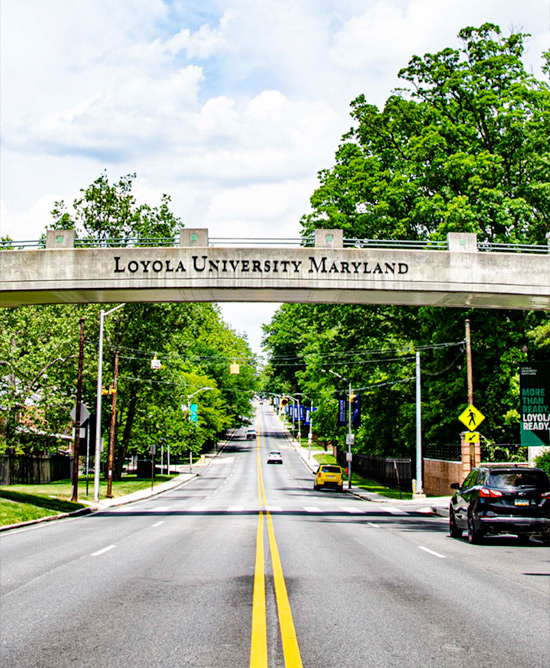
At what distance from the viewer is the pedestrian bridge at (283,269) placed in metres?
22.2

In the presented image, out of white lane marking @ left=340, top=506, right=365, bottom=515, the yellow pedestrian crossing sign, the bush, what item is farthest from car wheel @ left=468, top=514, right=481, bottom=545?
the yellow pedestrian crossing sign

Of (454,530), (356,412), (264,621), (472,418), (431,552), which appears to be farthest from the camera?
(356,412)

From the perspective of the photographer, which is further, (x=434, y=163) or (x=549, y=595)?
(x=434, y=163)

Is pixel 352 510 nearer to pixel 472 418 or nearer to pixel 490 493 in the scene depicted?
pixel 472 418

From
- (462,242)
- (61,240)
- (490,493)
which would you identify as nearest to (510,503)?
(490,493)

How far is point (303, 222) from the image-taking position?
1571 inches

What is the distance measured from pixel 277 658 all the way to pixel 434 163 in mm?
30899

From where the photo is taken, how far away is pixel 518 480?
17469mm

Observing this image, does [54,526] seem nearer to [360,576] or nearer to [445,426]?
[360,576]

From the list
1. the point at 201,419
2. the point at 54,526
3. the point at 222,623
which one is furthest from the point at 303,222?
the point at 201,419

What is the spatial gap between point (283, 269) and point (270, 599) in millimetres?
13742

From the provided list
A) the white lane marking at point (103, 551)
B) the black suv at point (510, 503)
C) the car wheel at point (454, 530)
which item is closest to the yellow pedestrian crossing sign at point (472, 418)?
the car wheel at point (454, 530)

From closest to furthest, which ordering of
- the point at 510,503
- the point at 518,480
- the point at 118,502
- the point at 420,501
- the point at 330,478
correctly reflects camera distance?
the point at 510,503 → the point at 518,480 → the point at 118,502 → the point at 420,501 → the point at 330,478

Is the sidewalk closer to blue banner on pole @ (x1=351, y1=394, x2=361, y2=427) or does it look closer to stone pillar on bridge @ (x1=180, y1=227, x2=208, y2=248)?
blue banner on pole @ (x1=351, y1=394, x2=361, y2=427)
